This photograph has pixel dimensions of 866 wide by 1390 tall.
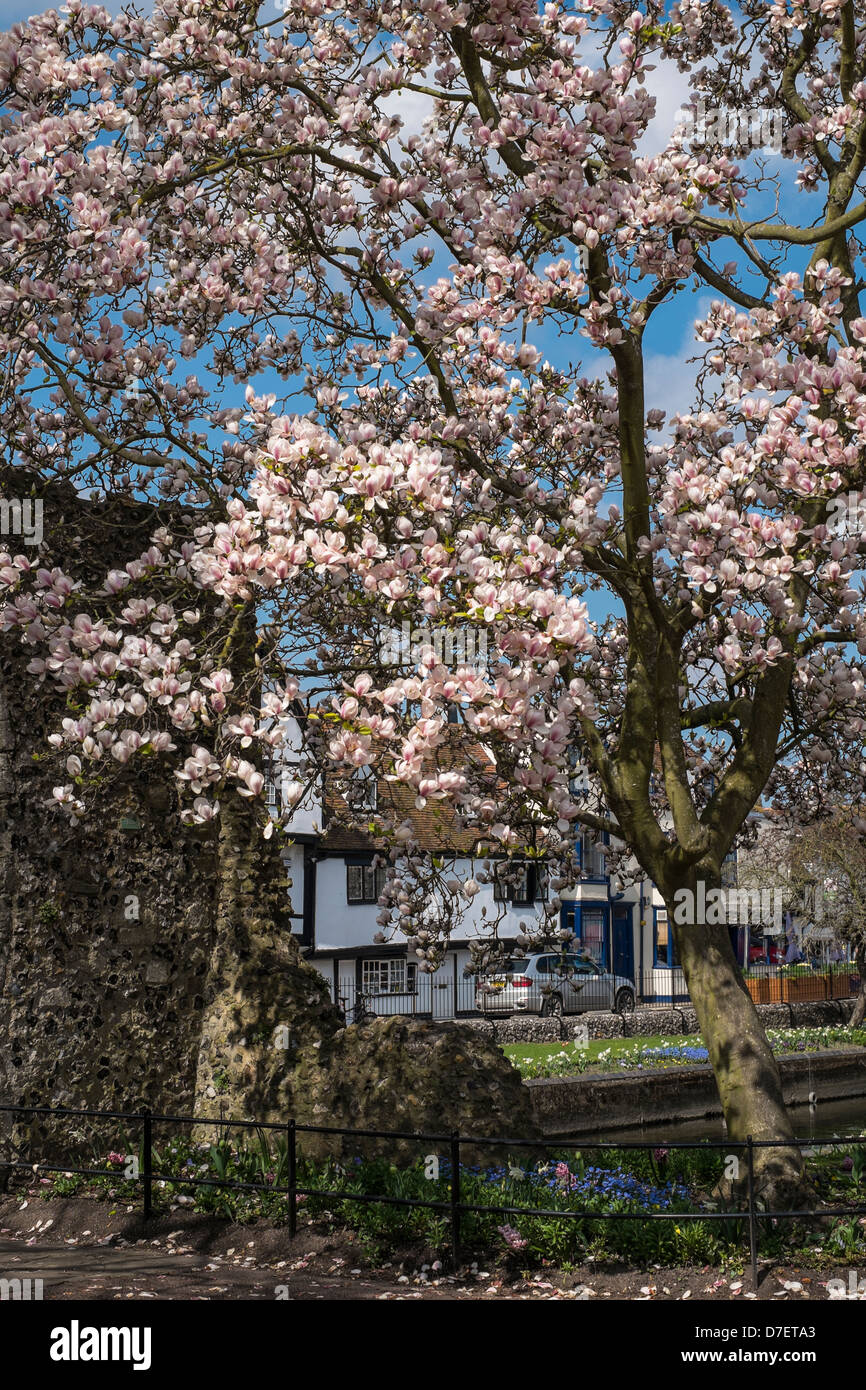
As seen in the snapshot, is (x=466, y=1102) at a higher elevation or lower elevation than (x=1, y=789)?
lower

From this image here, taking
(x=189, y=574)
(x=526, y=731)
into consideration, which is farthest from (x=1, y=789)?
(x=526, y=731)

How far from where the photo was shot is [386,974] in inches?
1335

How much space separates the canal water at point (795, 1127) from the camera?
1966 cm

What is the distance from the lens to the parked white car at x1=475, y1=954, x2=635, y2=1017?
3102cm

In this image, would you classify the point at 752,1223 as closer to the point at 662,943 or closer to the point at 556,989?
the point at 556,989

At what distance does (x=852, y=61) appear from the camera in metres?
9.98

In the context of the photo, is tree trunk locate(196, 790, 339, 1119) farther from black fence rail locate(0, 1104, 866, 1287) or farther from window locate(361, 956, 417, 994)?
→ window locate(361, 956, 417, 994)

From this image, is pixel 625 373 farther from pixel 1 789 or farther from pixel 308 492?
pixel 1 789

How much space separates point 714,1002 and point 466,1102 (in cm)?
214

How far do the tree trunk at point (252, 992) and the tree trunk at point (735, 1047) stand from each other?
124 inches

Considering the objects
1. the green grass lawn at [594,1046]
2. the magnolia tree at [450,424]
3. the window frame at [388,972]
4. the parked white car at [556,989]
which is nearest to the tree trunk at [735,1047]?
the magnolia tree at [450,424]

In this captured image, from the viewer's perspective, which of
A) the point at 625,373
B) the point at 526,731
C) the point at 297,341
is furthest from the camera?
the point at 297,341

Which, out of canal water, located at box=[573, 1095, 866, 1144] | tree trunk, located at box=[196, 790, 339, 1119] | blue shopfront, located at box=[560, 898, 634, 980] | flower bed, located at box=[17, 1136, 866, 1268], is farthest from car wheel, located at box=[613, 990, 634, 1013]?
tree trunk, located at box=[196, 790, 339, 1119]
